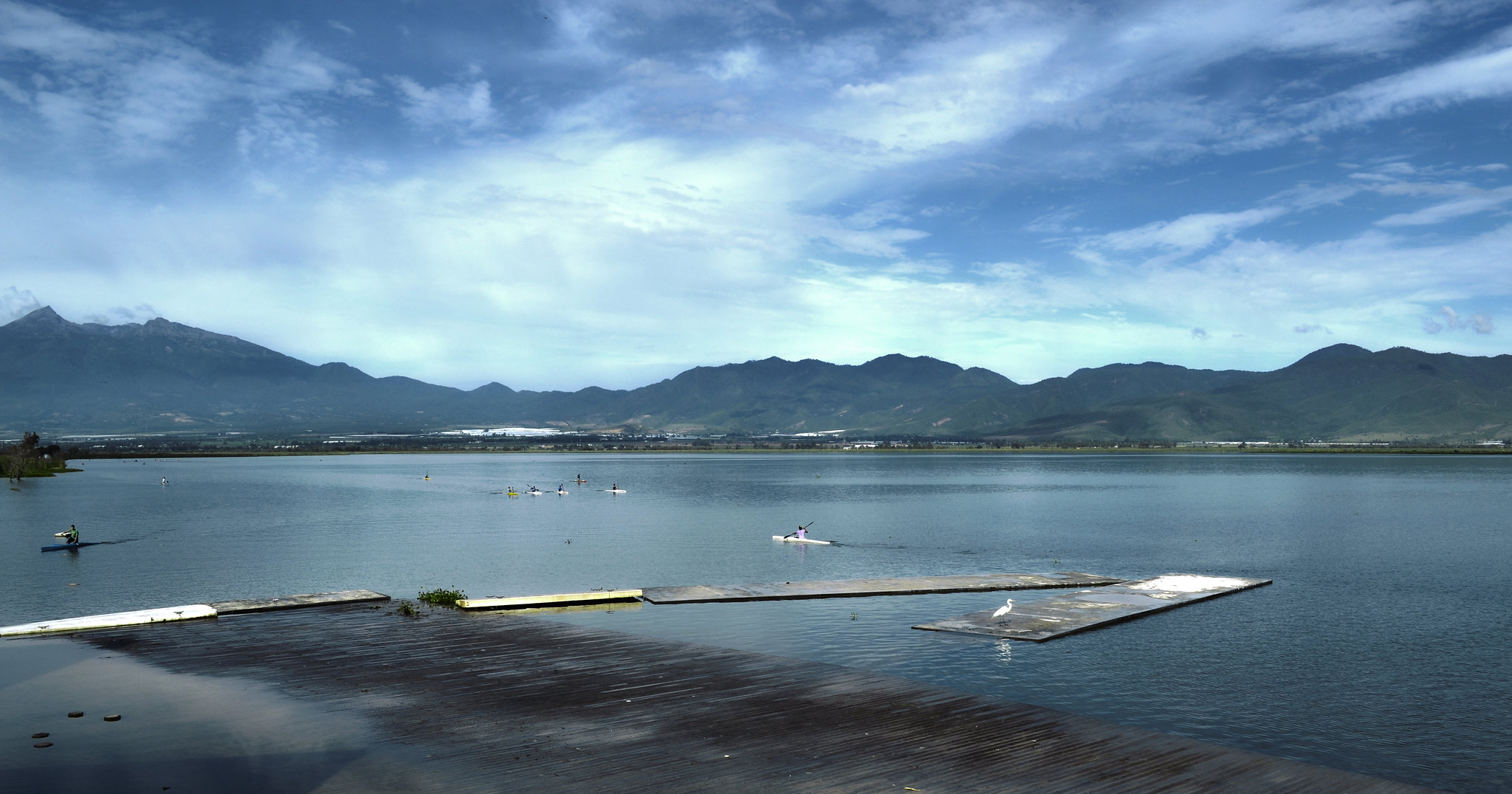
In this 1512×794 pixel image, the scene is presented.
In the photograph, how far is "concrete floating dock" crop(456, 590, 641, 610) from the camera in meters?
35.2

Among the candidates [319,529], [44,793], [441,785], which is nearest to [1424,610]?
[441,785]

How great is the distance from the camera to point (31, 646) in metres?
Result: 28.2

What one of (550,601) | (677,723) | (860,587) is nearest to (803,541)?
(860,587)

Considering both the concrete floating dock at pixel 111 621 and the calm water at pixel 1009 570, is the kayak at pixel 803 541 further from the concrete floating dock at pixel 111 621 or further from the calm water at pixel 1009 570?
the concrete floating dock at pixel 111 621

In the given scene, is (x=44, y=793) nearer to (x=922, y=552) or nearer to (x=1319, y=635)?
(x=1319, y=635)

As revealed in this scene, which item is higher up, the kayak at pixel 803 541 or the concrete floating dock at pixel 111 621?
the concrete floating dock at pixel 111 621

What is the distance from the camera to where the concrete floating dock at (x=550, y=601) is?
35.2 m

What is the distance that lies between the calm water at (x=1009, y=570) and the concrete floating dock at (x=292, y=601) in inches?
255

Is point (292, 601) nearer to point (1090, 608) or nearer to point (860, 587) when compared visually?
point (860, 587)

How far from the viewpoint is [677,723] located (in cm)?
1975

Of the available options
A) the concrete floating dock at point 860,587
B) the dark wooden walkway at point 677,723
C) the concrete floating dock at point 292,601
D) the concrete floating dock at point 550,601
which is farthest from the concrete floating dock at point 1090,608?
the concrete floating dock at point 292,601

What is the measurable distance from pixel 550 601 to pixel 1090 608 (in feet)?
68.4

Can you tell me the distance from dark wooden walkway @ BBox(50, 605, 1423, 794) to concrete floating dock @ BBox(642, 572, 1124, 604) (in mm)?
9760

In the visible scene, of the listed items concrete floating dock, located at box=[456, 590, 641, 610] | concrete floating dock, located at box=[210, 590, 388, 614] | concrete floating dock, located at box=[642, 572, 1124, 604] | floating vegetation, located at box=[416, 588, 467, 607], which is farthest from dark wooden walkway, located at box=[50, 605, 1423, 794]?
concrete floating dock, located at box=[642, 572, 1124, 604]
